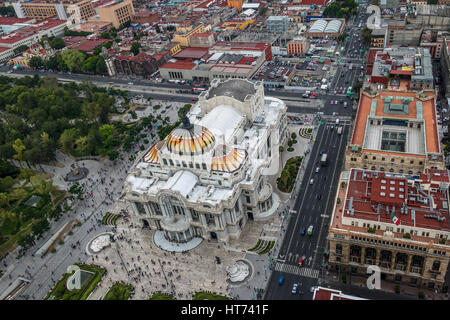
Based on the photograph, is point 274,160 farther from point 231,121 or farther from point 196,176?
point 196,176

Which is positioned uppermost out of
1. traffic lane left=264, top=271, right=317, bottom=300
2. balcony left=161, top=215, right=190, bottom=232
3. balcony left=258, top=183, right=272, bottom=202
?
balcony left=161, top=215, right=190, bottom=232

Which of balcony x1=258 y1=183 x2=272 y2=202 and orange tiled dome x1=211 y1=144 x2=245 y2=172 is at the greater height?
orange tiled dome x1=211 y1=144 x2=245 y2=172

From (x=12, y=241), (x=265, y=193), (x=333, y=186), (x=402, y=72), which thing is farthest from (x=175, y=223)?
(x=402, y=72)

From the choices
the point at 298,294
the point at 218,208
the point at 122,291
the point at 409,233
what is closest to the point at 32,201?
the point at 122,291

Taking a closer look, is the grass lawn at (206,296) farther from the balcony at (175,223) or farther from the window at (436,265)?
the window at (436,265)

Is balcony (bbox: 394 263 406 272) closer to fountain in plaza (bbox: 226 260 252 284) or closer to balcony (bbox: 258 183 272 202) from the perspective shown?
fountain in plaza (bbox: 226 260 252 284)

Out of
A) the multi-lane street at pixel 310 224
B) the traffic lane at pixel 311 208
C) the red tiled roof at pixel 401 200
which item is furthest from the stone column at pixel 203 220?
the red tiled roof at pixel 401 200

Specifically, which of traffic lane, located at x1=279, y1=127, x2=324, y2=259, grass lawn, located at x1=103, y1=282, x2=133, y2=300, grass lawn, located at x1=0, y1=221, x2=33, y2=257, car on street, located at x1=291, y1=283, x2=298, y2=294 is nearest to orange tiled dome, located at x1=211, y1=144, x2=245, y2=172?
traffic lane, located at x1=279, y1=127, x2=324, y2=259
